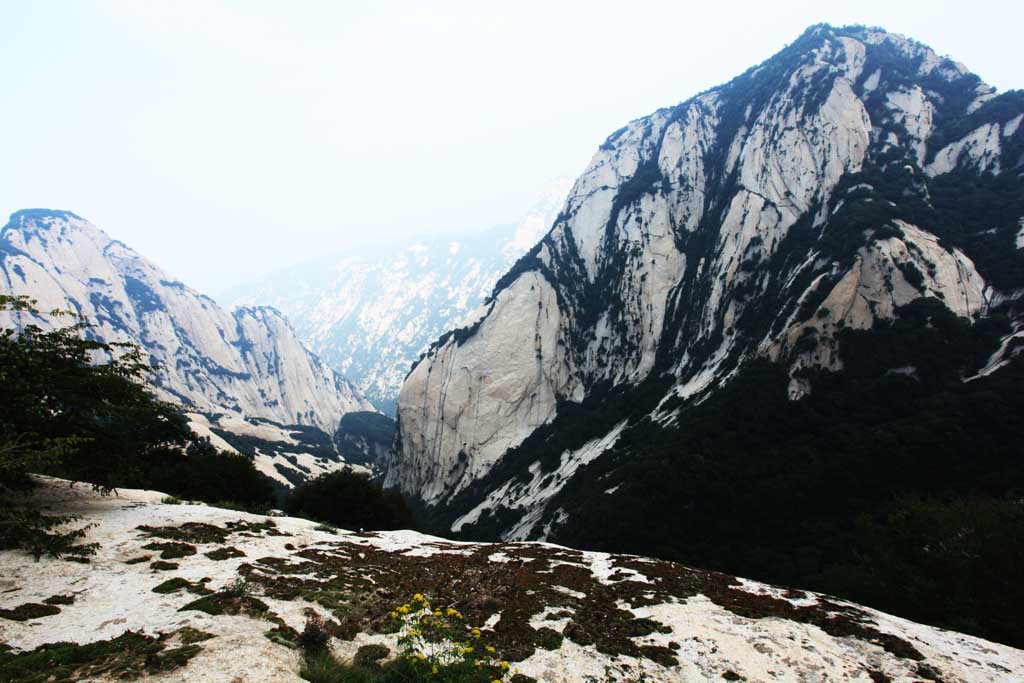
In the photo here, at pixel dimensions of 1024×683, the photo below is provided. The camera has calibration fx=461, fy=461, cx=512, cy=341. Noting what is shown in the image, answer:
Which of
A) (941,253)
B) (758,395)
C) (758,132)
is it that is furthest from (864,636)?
(758,132)

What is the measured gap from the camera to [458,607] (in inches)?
653

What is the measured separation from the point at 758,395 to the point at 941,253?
41.1 meters

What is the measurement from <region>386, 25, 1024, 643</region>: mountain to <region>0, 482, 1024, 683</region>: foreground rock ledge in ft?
48.5

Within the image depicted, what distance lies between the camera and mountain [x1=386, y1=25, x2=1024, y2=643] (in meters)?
65.6

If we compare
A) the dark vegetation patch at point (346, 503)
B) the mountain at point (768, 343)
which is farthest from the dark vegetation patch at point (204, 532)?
the mountain at point (768, 343)

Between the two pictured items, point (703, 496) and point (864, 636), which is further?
point (703, 496)

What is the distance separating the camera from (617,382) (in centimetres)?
12044

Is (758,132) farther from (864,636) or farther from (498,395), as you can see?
(864,636)

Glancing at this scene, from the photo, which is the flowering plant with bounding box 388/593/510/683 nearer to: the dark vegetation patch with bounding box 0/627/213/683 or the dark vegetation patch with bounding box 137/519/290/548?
the dark vegetation patch with bounding box 0/627/213/683


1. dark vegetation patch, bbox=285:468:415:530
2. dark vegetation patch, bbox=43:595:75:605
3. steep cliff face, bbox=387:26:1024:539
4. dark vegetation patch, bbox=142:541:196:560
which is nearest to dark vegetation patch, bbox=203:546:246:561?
dark vegetation patch, bbox=142:541:196:560

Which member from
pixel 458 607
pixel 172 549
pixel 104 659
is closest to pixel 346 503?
pixel 172 549

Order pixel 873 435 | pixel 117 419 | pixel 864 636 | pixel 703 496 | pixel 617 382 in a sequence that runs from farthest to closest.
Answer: pixel 617 382 < pixel 703 496 < pixel 873 435 < pixel 117 419 < pixel 864 636

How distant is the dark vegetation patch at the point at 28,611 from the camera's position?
1276 cm

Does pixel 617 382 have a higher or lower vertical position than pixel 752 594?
higher
